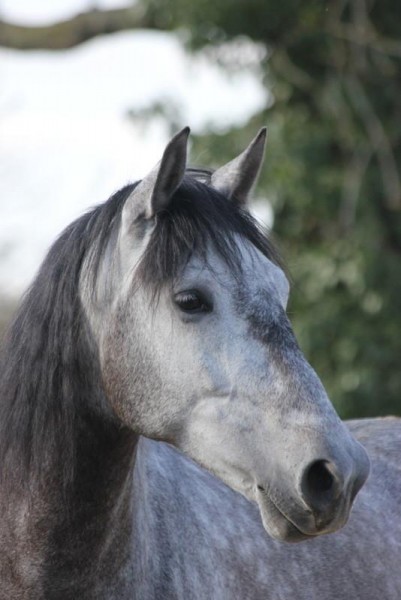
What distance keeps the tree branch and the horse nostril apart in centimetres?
1078

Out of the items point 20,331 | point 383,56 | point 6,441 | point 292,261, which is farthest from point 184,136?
point 383,56

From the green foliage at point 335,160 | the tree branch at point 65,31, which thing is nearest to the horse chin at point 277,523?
the green foliage at point 335,160

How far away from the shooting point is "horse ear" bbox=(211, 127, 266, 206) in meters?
3.79

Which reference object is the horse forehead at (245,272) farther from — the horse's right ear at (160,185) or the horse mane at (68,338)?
the horse's right ear at (160,185)

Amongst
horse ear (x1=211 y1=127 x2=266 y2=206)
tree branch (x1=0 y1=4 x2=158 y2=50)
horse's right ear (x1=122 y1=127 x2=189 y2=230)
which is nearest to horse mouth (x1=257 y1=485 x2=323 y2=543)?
horse's right ear (x1=122 y1=127 x2=189 y2=230)

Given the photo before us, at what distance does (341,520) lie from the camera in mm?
3230

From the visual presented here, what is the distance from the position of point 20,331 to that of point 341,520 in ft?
3.37

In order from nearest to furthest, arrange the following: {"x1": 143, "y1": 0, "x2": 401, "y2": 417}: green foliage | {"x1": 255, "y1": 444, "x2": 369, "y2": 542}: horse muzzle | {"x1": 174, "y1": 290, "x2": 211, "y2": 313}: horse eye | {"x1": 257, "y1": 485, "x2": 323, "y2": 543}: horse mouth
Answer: {"x1": 255, "y1": 444, "x2": 369, "y2": 542}: horse muzzle → {"x1": 257, "y1": 485, "x2": 323, "y2": 543}: horse mouth → {"x1": 174, "y1": 290, "x2": 211, "y2": 313}: horse eye → {"x1": 143, "y1": 0, "x2": 401, "y2": 417}: green foliage

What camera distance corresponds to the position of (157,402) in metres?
3.41

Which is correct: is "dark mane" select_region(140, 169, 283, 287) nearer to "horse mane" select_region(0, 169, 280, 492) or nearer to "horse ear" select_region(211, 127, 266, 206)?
"horse mane" select_region(0, 169, 280, 492)

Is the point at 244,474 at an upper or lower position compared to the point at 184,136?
lower

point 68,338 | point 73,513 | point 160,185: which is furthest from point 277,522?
point 160,185

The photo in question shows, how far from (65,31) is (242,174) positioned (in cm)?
1028

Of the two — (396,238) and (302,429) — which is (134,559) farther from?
(396,238)
